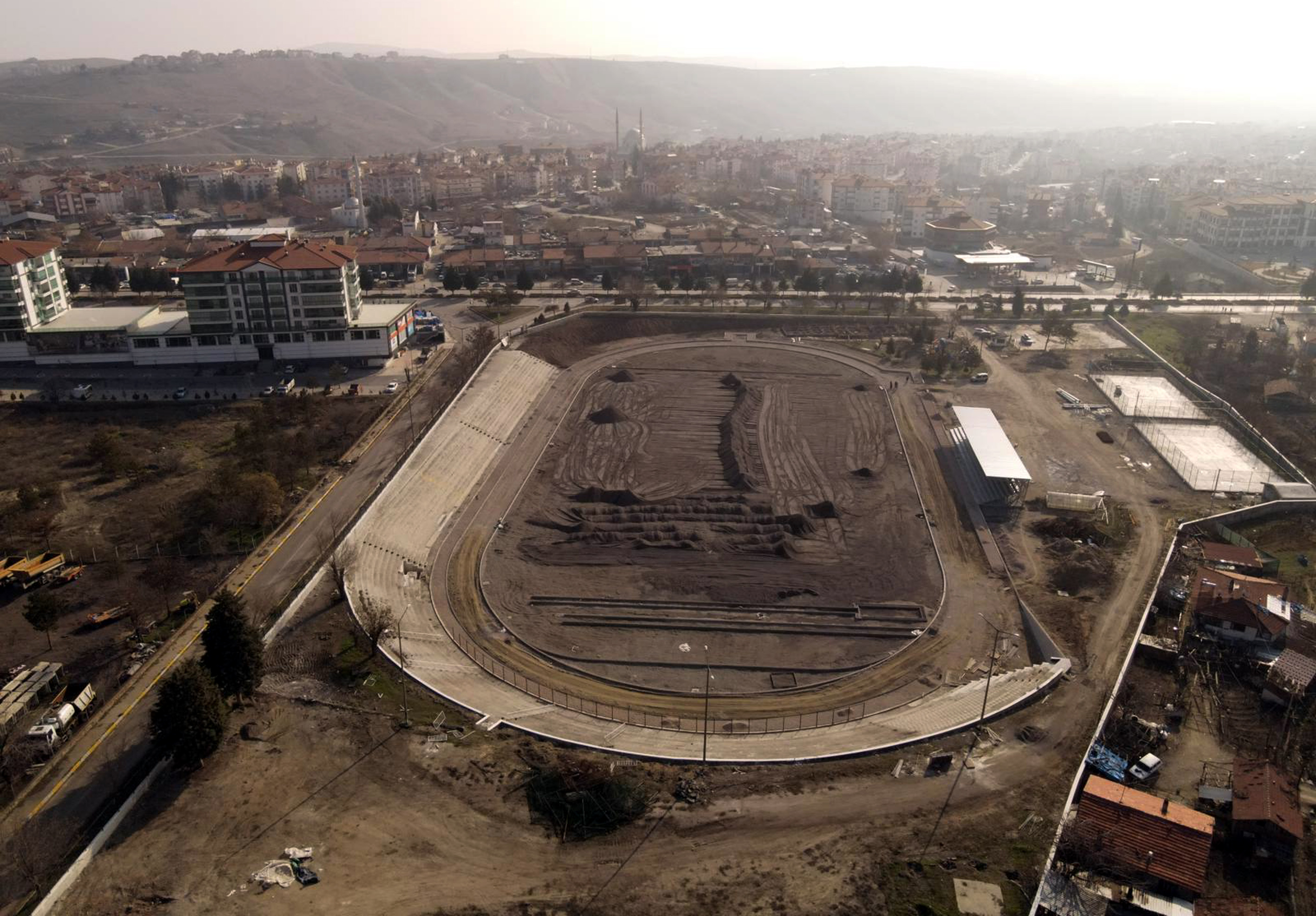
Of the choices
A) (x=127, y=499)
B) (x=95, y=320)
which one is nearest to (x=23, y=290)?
(x=95, y=320)

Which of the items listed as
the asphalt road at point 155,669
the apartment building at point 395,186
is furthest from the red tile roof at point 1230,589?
the apartment building at point 395,186

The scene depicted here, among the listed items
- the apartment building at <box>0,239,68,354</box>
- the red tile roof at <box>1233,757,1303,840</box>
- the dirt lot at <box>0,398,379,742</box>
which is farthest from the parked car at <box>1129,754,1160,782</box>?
the apartment building at <box>0,239,68,354</box>

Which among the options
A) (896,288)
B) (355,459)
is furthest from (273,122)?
(355,459)

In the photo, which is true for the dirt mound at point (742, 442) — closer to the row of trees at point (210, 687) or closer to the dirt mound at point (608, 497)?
the dirt mound at point (608, 497)

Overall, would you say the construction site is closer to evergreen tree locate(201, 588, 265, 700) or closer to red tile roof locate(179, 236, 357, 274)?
evergreen tree locate(201, 588, 265, 700)

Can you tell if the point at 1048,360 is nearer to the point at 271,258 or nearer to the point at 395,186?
the point at 271,258
